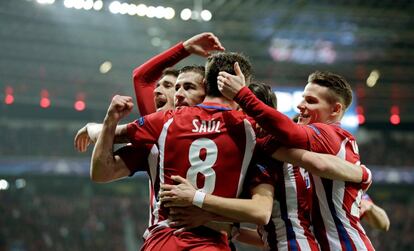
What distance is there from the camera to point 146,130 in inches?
138

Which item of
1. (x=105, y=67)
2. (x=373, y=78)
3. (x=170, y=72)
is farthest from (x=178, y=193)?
(x=373, y=78)

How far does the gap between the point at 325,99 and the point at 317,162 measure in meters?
0.55

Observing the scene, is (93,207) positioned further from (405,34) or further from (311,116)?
(311,116)

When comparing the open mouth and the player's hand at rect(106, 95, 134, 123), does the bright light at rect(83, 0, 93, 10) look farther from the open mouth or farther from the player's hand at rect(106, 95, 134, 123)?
the player's hand at rect(106, 95, 134, 123)

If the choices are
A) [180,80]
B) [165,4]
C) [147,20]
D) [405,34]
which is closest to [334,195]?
[180,80]

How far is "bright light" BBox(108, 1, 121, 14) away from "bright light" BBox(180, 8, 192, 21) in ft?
6.56

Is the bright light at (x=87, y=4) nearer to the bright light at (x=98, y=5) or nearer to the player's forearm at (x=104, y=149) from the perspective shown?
the bright light at (x=98, y=5)

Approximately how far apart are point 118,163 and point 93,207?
838 inches

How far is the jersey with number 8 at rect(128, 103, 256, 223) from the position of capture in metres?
3.40

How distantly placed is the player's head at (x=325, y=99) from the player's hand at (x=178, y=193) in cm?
102

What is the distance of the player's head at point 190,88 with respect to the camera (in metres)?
3.72

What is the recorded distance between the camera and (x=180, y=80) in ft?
12.3

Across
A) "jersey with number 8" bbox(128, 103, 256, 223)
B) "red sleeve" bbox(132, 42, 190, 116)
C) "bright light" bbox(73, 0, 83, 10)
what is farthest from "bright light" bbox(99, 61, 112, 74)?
"jersey with number 8" bbox(128, 103, 256, 223)

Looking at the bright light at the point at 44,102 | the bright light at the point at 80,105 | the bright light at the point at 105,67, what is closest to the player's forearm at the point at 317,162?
the bright light at the point at 105,67
